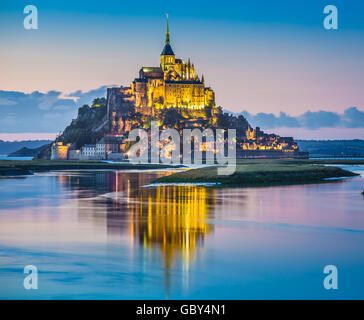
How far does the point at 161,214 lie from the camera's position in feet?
71.4

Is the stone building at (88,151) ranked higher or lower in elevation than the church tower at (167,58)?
lower

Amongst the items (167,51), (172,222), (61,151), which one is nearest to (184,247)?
(172,222)

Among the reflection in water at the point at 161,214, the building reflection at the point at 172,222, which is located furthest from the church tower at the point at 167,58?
the building reflection at the point at 172,222

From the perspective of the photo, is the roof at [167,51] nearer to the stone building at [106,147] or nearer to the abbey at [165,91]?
the abbey at [165,91]

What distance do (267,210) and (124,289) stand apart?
549 inches

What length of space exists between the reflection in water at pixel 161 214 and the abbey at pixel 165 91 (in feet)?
312

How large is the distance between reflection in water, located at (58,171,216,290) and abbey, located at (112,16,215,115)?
94965mm

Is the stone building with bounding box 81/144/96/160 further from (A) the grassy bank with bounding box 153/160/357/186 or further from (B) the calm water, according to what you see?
(B) the calm water

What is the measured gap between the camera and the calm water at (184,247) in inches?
423

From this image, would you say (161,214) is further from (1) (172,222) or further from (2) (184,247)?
(2) (184,247)

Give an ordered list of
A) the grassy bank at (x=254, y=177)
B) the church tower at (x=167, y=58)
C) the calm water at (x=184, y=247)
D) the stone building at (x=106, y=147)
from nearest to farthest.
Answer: the calm water at (x=184, y=247), the grassy bank at (x=254, y=177), the stone building at (x=106, y=147), the church tower at (x=167, y=58)

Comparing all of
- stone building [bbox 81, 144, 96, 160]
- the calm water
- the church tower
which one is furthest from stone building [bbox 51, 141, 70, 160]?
the calm water

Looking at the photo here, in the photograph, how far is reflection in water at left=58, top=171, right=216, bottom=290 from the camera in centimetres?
1505
